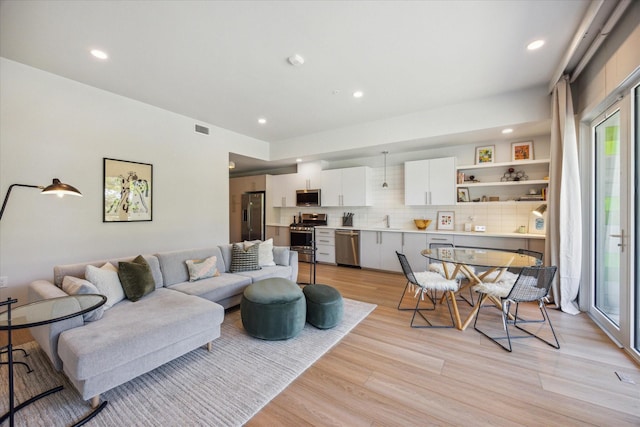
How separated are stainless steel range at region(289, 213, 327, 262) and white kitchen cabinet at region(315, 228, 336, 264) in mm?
195

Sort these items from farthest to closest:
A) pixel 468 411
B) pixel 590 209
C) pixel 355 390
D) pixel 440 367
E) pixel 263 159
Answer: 1. pixel 263 159
2. pixel 590 209
3. pixel 440 367
4. pixel 355 390
5. pixel 468 411

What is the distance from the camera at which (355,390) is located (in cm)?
192

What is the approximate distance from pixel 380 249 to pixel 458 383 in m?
3.48

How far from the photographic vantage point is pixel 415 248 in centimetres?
499

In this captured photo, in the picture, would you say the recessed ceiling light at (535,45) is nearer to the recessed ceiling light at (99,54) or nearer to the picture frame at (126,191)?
the recessed ceiling light at (99,54)

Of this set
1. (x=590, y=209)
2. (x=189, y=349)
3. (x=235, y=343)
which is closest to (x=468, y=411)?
(x=235, y=343)

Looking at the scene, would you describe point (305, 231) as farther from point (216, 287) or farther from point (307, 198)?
point (216, 287)

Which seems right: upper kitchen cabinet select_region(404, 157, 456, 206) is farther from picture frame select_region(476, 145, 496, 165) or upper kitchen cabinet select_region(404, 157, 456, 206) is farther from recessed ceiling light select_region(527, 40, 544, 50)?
recessed ceiling light select_region(527, 40, 544, 50)

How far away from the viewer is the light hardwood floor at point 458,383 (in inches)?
65.7

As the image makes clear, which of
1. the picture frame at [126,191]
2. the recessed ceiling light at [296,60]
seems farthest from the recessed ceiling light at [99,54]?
the recessed ceiling light at [296,60]

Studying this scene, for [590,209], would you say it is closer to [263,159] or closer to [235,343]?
[235,343]

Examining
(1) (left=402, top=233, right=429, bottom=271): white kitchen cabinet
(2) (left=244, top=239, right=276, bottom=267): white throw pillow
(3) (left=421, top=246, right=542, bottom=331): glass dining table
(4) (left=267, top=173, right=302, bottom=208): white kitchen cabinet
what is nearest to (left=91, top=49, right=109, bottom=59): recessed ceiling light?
(2) (left=244, top=239, right=276, bottom=267): white throw pillow

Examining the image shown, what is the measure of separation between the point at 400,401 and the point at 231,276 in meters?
2.43

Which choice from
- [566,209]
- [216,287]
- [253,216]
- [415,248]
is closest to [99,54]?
[216,287]
